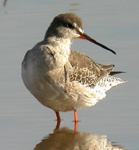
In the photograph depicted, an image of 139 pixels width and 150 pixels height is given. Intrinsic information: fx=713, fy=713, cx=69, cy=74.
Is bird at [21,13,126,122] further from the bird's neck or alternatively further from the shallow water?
the shallow water

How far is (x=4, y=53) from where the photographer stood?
1311 cm

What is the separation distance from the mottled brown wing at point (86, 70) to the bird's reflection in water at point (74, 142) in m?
0.88

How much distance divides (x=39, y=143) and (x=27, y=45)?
11.8 ft

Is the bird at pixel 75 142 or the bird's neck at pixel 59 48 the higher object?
the bird's neck at pixel 59 48

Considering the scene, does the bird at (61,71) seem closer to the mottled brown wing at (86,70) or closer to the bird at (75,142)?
the mottled brown wing at (86,70)

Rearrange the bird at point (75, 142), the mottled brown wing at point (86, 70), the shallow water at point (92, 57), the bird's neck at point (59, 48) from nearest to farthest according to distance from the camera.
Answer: the bird at point (75, 142)
the shallow water at point (92, 57)
the bird's neck at point (59, 48)
the mottled brown wing at point (86, 70)

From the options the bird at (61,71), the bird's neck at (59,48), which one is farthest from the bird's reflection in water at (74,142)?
the bird's neck at (59,48)

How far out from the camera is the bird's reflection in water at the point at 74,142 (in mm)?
10188

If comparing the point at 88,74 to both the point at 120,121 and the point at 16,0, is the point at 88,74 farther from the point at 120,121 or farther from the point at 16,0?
the point at 16,0

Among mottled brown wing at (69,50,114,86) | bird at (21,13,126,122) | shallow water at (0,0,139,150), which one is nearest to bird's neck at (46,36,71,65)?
bird at (21,13,126,122)

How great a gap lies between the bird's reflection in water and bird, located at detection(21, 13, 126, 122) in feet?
1.53

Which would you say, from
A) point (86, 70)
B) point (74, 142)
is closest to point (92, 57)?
point (86, 70)

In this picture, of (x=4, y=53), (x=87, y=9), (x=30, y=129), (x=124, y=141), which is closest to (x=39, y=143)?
(x=30, y=129)

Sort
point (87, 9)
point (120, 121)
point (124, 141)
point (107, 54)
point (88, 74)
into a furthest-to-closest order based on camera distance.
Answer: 1. point (87, 9)
2. point (107, 54)
3. point (88, 74)
4. point (120, 121)
5. point (124, 141)
